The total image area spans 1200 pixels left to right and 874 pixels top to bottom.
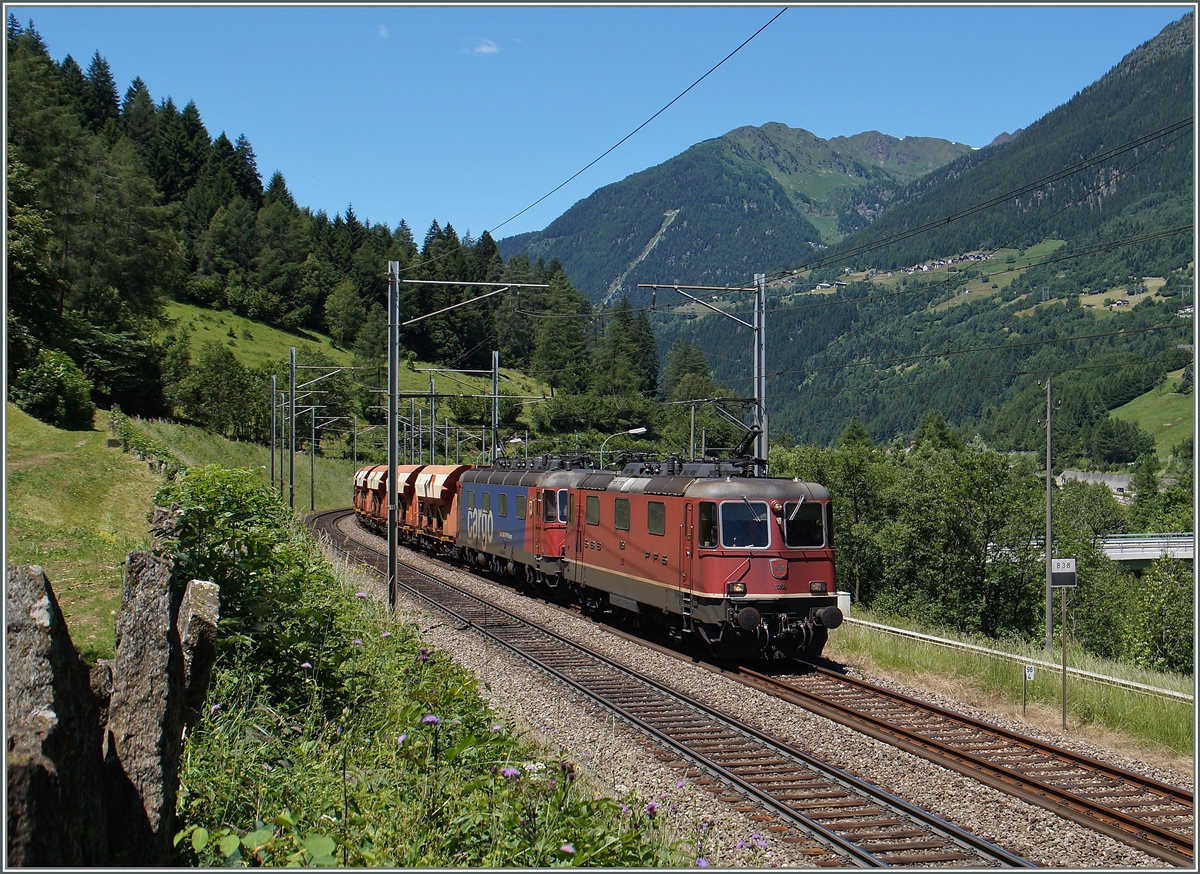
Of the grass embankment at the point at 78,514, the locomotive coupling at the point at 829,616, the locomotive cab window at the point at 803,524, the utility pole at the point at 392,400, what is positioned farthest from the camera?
the utility pole at the point at 392,400

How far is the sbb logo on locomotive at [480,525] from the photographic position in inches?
1086

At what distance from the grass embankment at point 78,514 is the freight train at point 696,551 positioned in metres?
8.38

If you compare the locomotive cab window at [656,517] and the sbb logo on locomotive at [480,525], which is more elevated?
the locomotive cab window at [656,517]

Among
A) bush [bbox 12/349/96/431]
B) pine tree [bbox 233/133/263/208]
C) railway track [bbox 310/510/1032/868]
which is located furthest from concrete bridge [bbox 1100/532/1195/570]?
pine tree [bbox 233/133/263/208]

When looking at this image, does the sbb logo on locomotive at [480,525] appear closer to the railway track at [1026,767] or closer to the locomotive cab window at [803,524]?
the locomotive cab window at [803,524]

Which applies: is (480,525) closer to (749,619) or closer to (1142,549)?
(749,619)

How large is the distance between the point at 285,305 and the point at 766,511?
102 m

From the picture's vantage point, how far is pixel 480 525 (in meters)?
28.8

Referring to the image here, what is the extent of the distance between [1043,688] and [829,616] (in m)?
3.23

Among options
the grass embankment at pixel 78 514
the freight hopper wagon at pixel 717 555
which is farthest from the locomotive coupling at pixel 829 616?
the grass embankment at pixel 78 514

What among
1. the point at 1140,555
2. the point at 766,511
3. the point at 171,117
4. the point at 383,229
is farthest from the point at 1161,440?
the point at 766,511

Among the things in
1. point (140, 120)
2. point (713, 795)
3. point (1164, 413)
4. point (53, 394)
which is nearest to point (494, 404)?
point (53, 394)

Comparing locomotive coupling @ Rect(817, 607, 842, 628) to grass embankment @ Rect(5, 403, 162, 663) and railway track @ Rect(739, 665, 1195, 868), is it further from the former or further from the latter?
grass embankment @ Rect(5, 403, 162, 663)

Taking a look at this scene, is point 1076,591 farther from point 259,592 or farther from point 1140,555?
point 259,592
